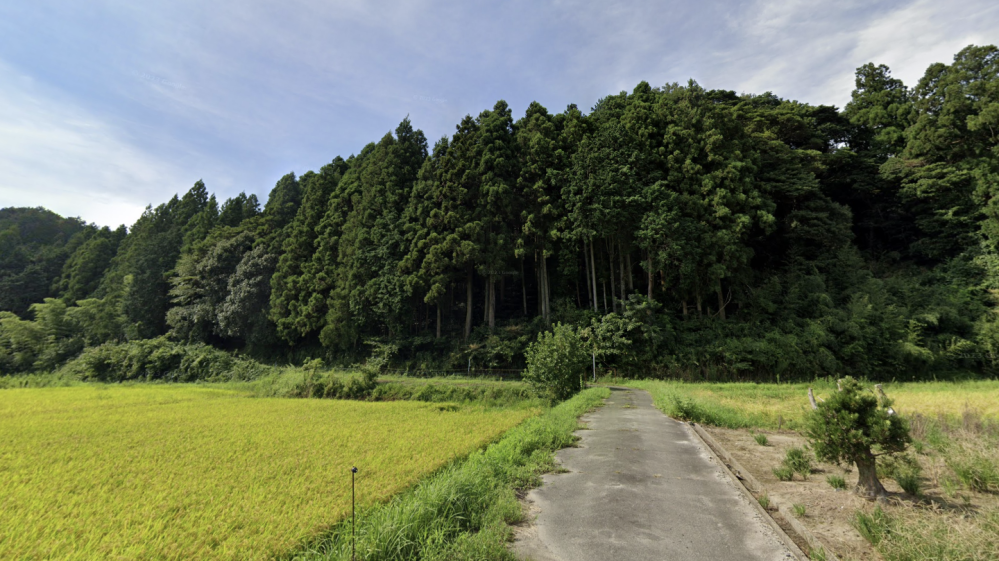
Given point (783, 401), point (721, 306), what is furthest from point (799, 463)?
point (721, 306)

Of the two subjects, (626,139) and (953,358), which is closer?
(953,358)

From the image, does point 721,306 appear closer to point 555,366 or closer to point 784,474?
point 555,366

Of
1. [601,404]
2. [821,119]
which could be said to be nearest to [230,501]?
[601,404]

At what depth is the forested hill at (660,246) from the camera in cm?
2008

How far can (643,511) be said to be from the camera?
475 centimetres

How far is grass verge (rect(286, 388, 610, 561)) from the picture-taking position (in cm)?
359

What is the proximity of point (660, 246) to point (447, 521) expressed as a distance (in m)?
20.1

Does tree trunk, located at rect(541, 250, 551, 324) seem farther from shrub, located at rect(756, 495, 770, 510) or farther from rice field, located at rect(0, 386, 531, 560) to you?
shrub, located at rect(756, 495, 770, 510)

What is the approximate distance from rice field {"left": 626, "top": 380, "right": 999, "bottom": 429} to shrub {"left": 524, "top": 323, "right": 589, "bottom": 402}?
329 centimetres

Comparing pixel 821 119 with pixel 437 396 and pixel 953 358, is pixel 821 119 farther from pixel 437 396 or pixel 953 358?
pixel 437 396

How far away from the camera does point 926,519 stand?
3.91m

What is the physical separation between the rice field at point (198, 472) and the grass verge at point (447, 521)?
1.77 ft

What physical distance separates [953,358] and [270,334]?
40377 millimetres

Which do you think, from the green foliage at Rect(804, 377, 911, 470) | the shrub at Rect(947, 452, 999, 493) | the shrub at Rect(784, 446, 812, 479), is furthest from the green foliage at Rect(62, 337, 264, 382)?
the shrub at Rect(947, 452, 999, 493)
